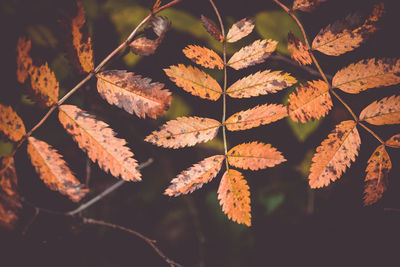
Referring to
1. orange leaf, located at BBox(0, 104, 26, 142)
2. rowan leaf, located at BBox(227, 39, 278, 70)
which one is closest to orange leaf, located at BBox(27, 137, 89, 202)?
orange leaf, located at BBox(0, 104, 26, 142)

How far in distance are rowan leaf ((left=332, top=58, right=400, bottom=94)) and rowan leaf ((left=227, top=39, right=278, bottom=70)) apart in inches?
10.1

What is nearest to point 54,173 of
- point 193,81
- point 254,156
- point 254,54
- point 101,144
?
point 101,144

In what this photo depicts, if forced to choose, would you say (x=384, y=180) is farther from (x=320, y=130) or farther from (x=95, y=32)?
(x=95, y=32)

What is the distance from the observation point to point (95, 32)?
140 centimetres

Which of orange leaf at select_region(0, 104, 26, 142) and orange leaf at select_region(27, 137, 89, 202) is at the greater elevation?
orange leaf at select_region(0, 104, 26, 142)

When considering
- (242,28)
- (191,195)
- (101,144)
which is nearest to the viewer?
(101,144)

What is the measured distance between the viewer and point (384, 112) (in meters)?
0.76

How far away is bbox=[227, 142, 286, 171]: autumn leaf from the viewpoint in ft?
2.38

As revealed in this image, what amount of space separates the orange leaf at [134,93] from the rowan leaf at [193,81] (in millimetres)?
66

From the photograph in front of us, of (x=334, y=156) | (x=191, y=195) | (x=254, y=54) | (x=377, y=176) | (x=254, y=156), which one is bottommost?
(x=191, y=195)

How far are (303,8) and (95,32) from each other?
3.89 ft

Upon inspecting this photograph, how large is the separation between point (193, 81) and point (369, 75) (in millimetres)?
580

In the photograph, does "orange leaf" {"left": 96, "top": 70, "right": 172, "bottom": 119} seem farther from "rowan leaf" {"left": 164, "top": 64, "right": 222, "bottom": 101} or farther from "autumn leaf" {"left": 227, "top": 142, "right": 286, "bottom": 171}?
"autumn leaf" {"left": 227, "top": 142, "right": 286, "bottom": 171}

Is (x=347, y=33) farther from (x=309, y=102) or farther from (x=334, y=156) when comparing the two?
(x=334, y=156)
